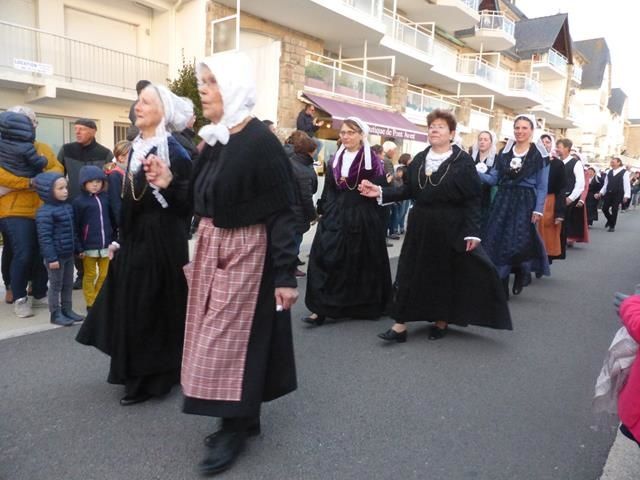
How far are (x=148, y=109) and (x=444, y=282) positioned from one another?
9.38ft

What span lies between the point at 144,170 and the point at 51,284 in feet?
7.76

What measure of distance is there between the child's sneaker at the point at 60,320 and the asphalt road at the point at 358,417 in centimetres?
13

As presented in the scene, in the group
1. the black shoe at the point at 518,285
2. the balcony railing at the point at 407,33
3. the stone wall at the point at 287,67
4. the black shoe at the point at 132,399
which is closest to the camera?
the black shoe at the point at 132,399

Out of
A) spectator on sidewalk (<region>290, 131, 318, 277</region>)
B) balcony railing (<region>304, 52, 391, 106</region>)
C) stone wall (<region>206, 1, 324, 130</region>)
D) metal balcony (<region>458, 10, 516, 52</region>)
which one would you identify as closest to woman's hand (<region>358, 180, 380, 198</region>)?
spectator on sidewalk (<region>290, 131, 318, 277</region>)

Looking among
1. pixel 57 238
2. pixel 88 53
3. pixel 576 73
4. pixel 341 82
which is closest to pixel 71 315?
pixel 57 238

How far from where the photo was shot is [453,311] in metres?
4.75

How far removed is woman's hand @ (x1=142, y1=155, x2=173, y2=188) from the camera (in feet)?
9.65

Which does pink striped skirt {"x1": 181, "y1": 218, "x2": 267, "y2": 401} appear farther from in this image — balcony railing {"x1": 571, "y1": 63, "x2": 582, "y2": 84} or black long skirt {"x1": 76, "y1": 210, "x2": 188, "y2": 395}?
balcony railing {"x1": 571, "y1": 63, "x2": 582, "y2": 84}

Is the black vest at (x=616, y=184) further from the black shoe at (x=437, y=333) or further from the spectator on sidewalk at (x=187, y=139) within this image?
the spectator on sidewalk at (x=187, y=139)

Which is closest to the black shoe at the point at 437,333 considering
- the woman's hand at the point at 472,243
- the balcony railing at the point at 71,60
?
the woman's hand at the point at 472,243

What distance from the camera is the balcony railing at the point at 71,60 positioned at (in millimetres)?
12641

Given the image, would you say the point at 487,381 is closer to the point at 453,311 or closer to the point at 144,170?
the point at 453,311

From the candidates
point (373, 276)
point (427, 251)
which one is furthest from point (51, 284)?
point (427, 251)

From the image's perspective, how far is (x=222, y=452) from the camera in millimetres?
2676
